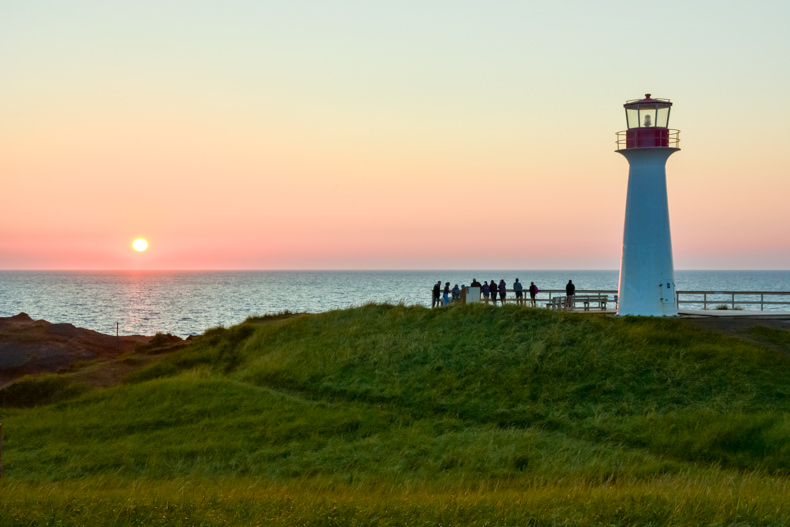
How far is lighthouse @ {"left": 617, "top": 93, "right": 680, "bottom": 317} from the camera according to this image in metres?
33.3

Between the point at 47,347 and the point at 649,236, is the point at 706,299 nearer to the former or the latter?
the point at 649,236

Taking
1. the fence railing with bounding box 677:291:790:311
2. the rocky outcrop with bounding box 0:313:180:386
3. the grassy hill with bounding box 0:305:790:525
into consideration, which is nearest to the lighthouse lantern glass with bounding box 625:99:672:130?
the fence railing with bounding box 677:291:790:311

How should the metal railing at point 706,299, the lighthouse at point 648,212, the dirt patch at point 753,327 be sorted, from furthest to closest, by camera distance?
the metal railing at point 706,299 → the lighthouse at point 648,212 → the dirt patch at point 753,327

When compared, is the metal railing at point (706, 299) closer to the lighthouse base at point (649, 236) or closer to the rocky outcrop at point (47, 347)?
the lighthouse base at point (649, 236)

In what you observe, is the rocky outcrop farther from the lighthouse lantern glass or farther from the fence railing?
the fence railing

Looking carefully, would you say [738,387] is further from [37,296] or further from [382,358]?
[37,296]

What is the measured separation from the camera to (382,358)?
30.4 m

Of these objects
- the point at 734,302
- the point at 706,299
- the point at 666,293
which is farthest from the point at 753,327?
the point at 706,299

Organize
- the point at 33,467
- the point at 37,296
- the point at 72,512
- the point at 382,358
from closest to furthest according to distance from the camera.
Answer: the point at 72,512
the point at 33,467
the point at 382,358
the point at 37,296

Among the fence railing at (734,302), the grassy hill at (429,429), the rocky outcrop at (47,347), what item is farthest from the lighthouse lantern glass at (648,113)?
the rocky outcrop at (47,347)

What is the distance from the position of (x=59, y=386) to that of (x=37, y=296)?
13463cm

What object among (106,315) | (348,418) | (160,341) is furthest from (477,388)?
(106,315)

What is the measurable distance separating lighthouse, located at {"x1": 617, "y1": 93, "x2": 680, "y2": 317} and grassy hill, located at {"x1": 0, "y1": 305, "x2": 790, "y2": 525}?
260cm

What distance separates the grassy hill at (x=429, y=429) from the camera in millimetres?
11648
